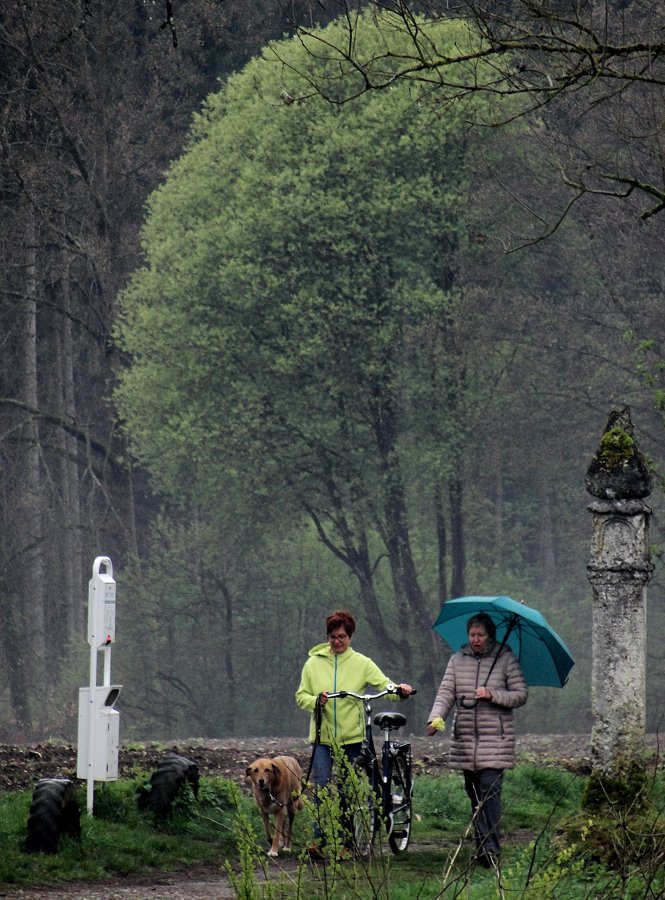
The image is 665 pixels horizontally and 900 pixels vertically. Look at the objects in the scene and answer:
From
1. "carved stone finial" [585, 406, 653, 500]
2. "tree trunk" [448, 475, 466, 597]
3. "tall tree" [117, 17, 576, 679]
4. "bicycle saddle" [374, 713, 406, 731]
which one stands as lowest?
"bicycle saddle" [374, 713, 406, 731]

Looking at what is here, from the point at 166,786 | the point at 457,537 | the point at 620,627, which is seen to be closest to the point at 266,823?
the point at 166,786

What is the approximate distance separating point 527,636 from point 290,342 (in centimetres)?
2145

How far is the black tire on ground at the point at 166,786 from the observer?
1223cm

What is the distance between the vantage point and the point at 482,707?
10.4 metres

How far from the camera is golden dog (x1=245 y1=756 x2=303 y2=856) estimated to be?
35.2ft

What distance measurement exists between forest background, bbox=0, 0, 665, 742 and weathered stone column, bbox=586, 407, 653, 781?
17.8 meters

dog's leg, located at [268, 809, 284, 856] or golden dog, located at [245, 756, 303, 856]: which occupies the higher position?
golden dog, located at [245, 756, 303, 856]

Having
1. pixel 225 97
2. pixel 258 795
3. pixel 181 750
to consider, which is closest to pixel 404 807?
pixel 258 795

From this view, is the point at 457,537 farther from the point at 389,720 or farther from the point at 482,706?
the point at 482,706

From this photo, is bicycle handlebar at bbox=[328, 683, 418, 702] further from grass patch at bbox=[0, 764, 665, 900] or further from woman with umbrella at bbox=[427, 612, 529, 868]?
grass patch at bbox=[0, 764, 665, 900]

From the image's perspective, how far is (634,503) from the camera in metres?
10.4

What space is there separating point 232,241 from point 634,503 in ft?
74.1

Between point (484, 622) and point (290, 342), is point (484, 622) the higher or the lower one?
the lower one

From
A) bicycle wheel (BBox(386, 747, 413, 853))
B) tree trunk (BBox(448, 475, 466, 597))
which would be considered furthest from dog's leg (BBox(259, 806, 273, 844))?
tree trunk (BBox(448, 475, 466, 597))
